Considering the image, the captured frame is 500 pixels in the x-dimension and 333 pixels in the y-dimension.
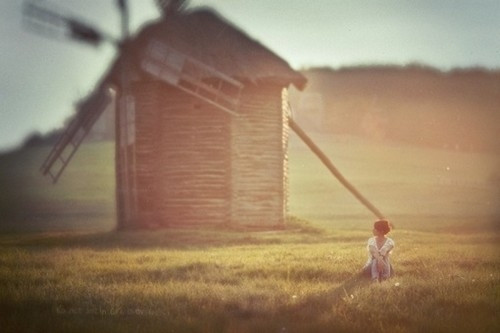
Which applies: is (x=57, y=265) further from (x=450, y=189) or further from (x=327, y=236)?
(x=450, y=189)

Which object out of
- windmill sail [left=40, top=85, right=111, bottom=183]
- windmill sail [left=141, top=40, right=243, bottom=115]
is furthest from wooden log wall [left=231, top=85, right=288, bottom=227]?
windmill sail [left=40, top=85, right=111, bottom=183]

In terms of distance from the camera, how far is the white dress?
318 inches

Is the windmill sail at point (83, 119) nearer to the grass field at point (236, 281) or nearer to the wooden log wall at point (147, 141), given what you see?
the wooden log wall at point (147, 141)

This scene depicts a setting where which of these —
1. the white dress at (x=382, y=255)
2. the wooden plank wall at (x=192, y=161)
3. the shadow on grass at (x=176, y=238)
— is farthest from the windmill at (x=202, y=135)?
the white dress at (x=382, y=255)

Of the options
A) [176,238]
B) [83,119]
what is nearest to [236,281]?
[176,238]

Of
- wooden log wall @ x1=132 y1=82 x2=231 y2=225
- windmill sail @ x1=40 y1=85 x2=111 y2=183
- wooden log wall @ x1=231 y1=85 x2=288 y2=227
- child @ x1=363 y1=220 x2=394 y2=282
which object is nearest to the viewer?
child @ x1=363 y1=220 x2=394 y2=282

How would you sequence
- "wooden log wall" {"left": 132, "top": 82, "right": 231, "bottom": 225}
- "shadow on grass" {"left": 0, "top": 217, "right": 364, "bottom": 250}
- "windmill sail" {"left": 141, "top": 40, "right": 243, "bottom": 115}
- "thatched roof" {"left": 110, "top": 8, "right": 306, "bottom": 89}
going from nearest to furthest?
"shadow on grass" {"left": 0, "top": 217, "right": 364, "bottom": 250}, "windmill sail" {"left": 141, "top": 40, "right": 243, "bottom": 115}, "thatched roof" {"left": 110, "top": 8, "right": 306, "bottom": 89}, "wooden log wall" {"left": 132, "top": 82, "right": 231, "bottom": 225}

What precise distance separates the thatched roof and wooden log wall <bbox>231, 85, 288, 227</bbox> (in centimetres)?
47

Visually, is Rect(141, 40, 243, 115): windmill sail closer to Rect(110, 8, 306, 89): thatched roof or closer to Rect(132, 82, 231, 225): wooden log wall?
Rect(110, 8, 306, 89): thatched roof

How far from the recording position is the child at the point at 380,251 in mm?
8078

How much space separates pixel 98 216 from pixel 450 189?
36.1 ft

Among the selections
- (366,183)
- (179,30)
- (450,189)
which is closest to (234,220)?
(179,30)

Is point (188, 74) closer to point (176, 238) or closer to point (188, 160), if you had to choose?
point (188, 160)

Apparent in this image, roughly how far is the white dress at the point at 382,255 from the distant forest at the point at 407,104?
15.9 feet
